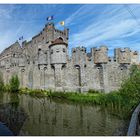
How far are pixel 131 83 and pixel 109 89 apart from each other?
9.45 feet

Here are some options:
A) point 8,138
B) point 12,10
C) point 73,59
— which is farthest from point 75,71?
point 8,138

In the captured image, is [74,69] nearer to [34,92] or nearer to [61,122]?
[34,92]

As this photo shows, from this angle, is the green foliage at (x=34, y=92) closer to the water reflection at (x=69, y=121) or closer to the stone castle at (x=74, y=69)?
the stone castle at (x=74, y=69)

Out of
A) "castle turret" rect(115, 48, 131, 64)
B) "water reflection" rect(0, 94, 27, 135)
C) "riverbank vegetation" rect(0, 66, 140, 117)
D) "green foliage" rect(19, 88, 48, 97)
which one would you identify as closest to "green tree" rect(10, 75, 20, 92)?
"green foliage" rect(19, 88, 48, 97)

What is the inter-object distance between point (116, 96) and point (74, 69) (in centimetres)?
336

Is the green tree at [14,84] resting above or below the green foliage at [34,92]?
above

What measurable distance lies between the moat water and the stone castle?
212cm

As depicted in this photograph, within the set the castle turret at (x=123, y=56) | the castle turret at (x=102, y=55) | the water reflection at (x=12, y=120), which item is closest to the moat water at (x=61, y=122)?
the water reflection at (x=12, y=120)

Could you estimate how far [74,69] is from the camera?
1000 centimetres

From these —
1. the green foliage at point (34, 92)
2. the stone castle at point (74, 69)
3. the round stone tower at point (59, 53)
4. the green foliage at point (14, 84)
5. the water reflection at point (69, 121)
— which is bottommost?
the water reflection at point (69, 121)

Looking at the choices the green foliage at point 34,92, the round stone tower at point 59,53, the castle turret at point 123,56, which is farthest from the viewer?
the round stone tower at point 59,53

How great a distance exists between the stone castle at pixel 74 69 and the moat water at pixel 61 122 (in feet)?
6.96

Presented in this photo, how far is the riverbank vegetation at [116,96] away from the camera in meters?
5.90

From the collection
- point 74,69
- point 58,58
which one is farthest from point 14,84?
point 74,69
